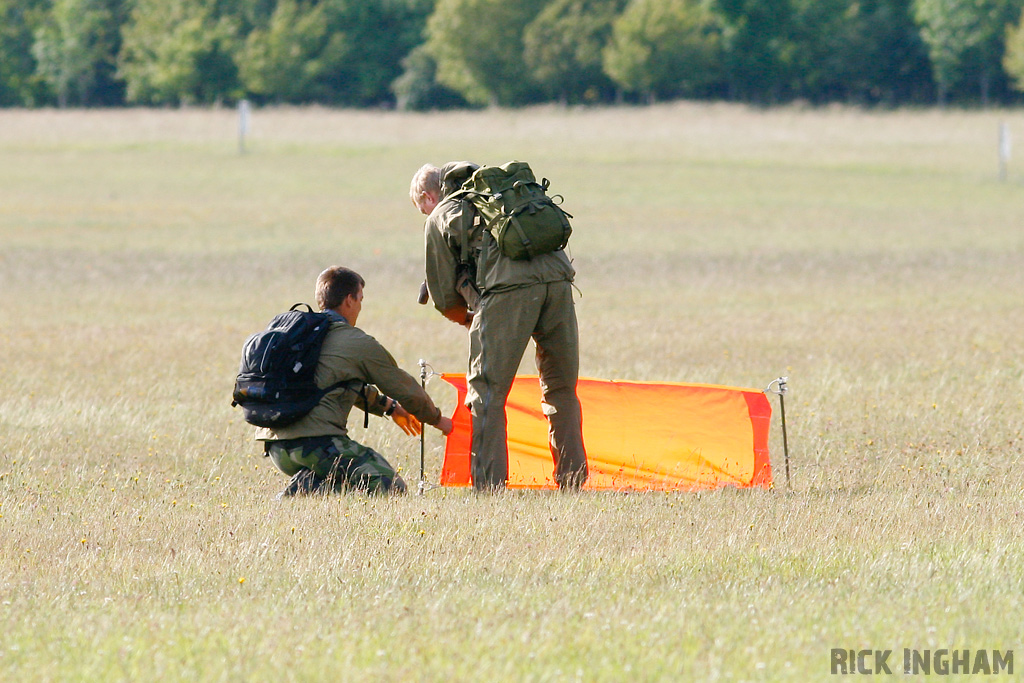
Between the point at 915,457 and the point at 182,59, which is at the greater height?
the point at 182,59

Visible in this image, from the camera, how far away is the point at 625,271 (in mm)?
20125

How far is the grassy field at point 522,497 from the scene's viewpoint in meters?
4.33

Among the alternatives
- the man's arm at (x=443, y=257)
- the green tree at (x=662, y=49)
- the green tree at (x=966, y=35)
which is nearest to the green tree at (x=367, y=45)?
the green tree at (x=662, y=49)

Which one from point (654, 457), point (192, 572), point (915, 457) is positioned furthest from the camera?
point (915, 457)

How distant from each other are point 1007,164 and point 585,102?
171ft

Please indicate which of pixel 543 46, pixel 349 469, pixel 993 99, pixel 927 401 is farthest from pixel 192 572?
pixel 993 99

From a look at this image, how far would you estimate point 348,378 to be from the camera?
6637 millimetres

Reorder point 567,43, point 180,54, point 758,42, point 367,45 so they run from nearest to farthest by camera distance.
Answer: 1. point 567,43
2. point 758,42
3. point 180,54
4. point 367,45

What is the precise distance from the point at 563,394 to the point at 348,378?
1.08 meters

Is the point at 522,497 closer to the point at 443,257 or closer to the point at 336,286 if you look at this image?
the point at 443,257

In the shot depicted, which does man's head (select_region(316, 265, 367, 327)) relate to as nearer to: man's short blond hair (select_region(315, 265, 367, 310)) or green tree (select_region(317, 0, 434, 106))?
man's short blond hair (select_region(315, 265, 367, 310))

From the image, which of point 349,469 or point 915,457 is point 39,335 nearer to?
point 349,469

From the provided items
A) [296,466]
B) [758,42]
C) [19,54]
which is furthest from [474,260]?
[19,54]

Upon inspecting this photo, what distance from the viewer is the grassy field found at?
14.2ft
